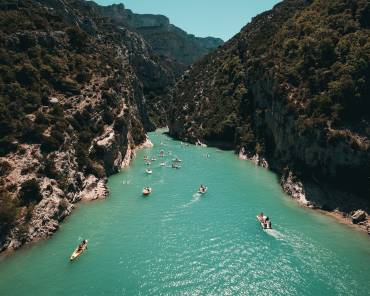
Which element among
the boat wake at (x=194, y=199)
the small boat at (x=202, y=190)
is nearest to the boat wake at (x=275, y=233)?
the boat wake at (x=194, y=199)

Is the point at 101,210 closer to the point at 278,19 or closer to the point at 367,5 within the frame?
the point at 367,5

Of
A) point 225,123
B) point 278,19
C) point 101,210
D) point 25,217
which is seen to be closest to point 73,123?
point 101,210

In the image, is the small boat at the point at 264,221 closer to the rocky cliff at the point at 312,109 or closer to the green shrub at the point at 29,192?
the rocky cliff at the point at 312,109

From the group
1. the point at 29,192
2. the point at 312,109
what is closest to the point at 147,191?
the point at 29,192

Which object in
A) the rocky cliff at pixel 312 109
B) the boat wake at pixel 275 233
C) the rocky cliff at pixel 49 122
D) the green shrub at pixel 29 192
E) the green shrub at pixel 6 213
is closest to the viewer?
the green shrub at pixel 6 213

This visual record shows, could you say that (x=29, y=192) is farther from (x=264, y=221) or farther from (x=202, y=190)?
(x=264, y=221)

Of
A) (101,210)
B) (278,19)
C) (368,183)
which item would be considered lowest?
(101,210)

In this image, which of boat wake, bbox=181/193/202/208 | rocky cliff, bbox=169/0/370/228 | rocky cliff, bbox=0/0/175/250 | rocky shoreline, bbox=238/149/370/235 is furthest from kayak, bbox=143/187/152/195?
rocky cliff, bbox=169/0/370/228
